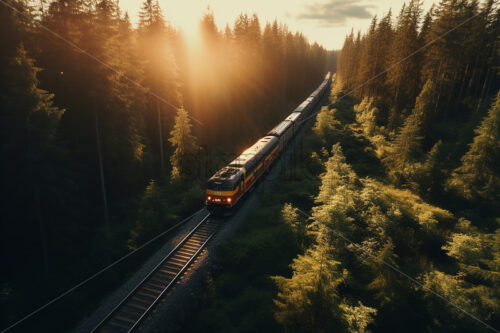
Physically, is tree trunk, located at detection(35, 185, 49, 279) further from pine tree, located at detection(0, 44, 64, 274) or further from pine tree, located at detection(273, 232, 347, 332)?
pine tree, located at detection(273, 232, 347, 332)

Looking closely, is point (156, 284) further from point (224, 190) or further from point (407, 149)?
point (407, 149)

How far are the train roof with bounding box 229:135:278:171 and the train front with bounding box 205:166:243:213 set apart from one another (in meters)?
1.15

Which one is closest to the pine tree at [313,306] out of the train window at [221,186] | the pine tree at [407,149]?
the train window at [221,186]

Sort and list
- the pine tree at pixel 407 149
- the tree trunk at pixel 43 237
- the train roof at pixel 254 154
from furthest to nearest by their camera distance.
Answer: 1. the pine tree at pixel 407 149
2. the train roof at pixel 254 154
3. the tree trunk at pixel 43 237

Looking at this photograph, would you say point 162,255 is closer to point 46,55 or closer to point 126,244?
point 126,244

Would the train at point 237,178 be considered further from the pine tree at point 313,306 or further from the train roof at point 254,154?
the pine tree at point 313,306

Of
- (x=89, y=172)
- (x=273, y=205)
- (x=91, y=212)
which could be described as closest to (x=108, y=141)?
(x=89, y=172)

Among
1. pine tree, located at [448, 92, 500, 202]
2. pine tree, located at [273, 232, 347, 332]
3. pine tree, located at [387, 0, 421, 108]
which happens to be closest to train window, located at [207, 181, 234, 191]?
pine tree, located at [273, 232, 347, 332]

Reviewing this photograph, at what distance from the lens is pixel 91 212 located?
19.7 metres

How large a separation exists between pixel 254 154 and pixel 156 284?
12.8m

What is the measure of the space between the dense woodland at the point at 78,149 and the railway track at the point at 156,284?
3114mm

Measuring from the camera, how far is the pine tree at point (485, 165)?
17.7m

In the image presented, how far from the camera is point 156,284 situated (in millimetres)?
13594

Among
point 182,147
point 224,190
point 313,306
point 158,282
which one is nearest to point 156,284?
point 158,282
